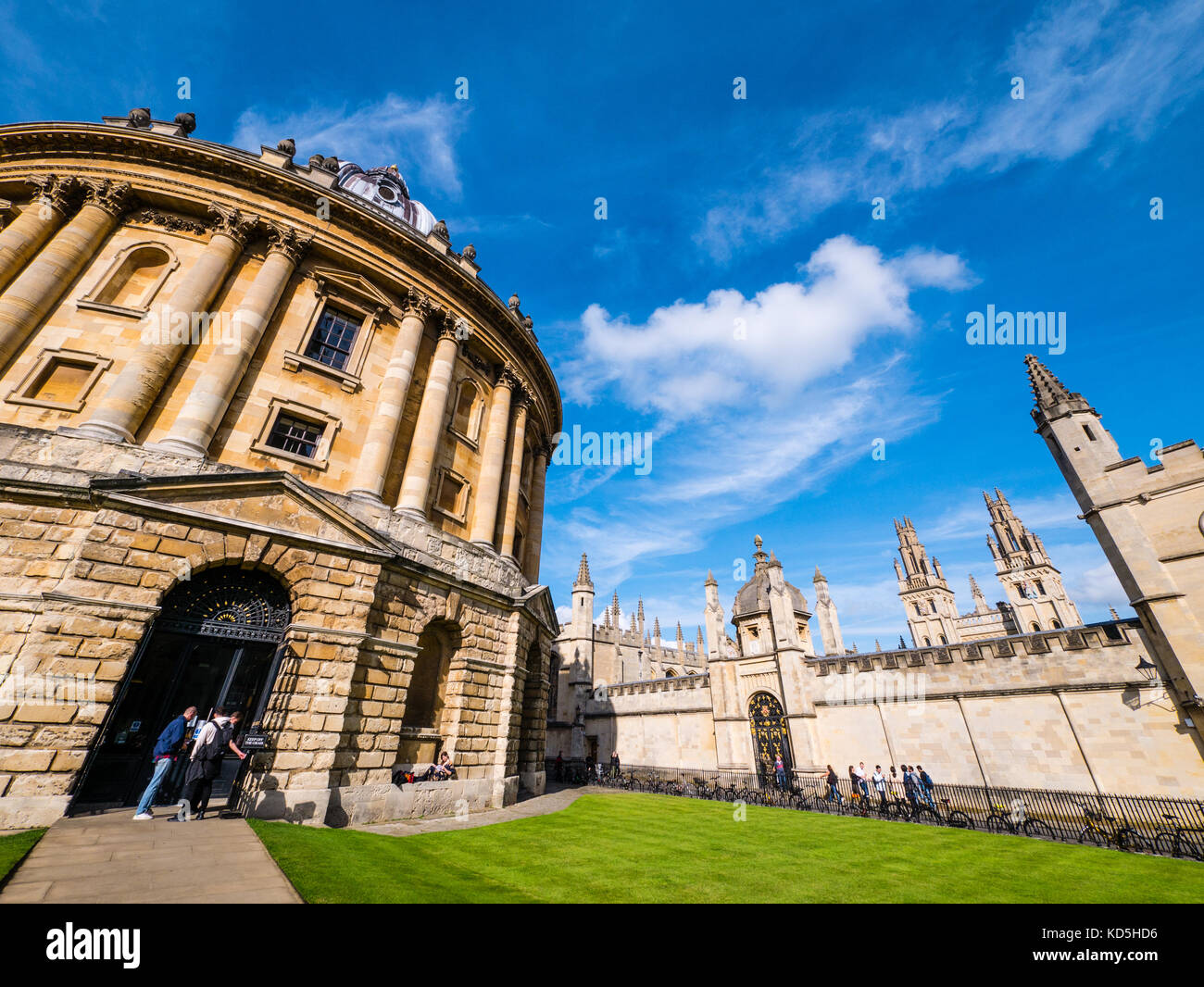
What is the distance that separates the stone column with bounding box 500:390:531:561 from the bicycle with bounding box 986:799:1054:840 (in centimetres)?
1778

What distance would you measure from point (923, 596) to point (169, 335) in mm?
81151

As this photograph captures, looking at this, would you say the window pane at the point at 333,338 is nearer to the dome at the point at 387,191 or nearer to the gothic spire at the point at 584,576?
A: the dome at the point at 387,191

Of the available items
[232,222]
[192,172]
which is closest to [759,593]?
[232,222]

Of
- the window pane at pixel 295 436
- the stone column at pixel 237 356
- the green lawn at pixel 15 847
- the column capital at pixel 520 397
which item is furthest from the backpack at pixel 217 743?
the column capital at pixel 520 397

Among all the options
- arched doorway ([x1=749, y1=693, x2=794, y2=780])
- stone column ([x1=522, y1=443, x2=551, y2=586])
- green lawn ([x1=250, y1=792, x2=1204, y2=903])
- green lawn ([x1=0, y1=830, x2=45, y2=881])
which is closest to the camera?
green lawn ([x1=0, y1=830, x2=45, y2=881])

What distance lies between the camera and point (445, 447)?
60.4 feet

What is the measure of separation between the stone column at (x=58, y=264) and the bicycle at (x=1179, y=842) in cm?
3110

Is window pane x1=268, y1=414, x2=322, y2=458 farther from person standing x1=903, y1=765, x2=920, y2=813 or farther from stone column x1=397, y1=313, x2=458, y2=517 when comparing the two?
person standing x1=903, y1=765, x2=920, y2=813

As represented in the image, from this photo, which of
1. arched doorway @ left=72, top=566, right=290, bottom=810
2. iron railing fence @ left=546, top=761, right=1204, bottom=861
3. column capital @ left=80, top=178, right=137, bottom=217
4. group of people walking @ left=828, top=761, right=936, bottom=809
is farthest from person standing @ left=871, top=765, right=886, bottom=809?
column capital @ left=80, top=178, right=137, bottom=217

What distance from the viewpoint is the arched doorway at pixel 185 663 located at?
34.1 feet

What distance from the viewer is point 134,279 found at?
1552cm

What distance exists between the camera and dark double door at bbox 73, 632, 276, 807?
1030 cm
